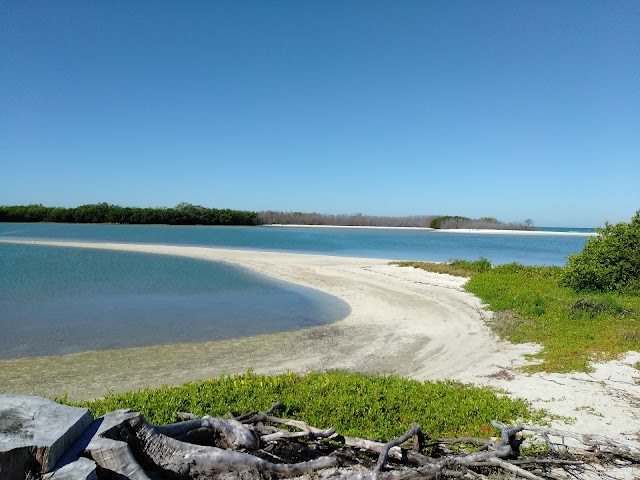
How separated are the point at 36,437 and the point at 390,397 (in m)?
5.40

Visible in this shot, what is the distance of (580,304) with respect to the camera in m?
15.7

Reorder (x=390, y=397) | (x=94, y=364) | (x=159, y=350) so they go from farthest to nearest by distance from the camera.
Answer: (x=159, y=350) < (x=94, y=364) < (x=390, y=397)

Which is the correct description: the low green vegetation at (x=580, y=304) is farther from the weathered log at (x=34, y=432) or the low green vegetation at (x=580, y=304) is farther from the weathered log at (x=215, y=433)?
the weathered log at (x=34, y=432)

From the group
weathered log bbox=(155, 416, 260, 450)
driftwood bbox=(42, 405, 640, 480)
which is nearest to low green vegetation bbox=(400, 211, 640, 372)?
driftwood bbox=(42, 405, 640, 480)

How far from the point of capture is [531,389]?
8.95 metres

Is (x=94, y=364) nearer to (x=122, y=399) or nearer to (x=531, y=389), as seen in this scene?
(x=122, y=399)

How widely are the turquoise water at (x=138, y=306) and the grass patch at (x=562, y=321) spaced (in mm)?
6472

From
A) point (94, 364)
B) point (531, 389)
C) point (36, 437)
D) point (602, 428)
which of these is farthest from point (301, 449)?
point (94, 364)

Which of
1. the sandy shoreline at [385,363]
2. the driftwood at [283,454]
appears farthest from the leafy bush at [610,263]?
the driftwood at [283,454]

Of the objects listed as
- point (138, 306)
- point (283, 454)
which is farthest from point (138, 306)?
point (283, 454)

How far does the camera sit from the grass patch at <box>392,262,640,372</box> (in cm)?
1132

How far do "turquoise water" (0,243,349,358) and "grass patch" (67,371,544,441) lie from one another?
686cm

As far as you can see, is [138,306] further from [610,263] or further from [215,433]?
[610,263]

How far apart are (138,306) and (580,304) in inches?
674
